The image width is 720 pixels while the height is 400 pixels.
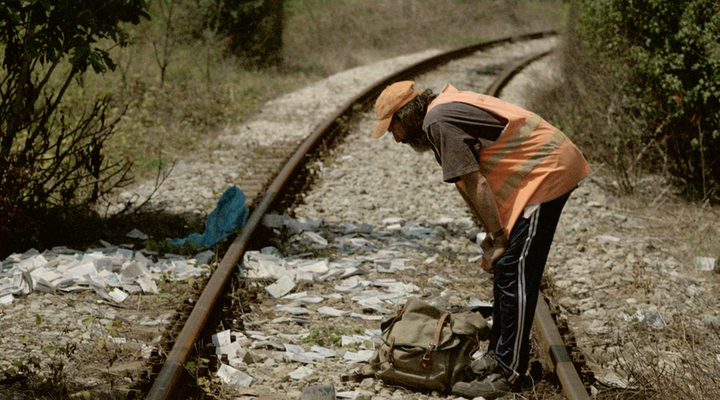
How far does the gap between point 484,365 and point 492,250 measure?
26.5 inches

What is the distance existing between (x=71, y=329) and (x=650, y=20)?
7.12 m

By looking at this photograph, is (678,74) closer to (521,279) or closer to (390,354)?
(521,279)

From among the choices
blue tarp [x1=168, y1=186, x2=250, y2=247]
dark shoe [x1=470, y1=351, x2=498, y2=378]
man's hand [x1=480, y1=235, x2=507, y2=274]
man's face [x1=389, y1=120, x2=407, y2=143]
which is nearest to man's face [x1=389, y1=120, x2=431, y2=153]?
man's face [x1=389, y1=120, x2=407, y2=143]

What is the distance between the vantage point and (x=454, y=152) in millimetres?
3641

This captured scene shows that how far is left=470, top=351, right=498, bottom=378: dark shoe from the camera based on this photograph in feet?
13.4

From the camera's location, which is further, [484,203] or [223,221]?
[223,221]

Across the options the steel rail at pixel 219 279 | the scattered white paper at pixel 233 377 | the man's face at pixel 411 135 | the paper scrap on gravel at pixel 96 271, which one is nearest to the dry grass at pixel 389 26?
the steel rail at pixel 219 279

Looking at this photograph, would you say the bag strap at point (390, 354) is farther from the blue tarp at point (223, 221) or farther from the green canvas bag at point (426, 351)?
the blue tarp at point (223, 221)

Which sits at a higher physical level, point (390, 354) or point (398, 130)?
point (398, 130)

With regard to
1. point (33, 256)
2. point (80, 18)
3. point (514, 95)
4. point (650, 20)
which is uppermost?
point (80, 18)

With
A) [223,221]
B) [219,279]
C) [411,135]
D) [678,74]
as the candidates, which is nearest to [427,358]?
[411,135]

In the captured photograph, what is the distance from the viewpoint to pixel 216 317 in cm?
484

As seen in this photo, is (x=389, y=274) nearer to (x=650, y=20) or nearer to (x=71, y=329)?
(x=71, y=329)

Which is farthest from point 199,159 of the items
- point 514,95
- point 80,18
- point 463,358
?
point 514,95
